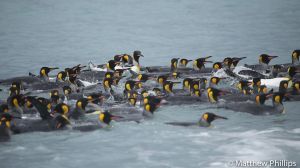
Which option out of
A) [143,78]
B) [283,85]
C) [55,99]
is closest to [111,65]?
[143,78]

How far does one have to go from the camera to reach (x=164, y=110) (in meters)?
11.5

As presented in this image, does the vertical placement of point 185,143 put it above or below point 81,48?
below

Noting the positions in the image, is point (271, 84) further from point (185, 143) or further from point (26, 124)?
point (26, 124)

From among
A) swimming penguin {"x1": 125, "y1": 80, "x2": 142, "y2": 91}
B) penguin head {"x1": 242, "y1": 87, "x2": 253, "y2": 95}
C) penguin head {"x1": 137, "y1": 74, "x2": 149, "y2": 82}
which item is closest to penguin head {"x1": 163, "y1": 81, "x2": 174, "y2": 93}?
swimming penguin {"x1": 125, "y1": 80, "x2": 142, "y2": 91}

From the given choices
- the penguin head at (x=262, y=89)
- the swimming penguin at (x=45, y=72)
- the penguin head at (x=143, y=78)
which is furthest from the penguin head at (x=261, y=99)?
the swimming penguin at (x=45, y=72)

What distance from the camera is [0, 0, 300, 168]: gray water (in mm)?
8945

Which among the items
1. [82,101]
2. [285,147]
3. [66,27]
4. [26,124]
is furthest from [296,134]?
[66,27]

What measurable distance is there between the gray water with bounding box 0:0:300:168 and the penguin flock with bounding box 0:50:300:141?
8.9 inches

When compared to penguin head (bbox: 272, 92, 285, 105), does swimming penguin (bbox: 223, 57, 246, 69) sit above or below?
above

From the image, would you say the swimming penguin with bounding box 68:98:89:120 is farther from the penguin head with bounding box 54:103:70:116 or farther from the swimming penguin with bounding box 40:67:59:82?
the swimming penguin with bounding box 40:67:59:82

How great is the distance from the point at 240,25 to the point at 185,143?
51.8ft

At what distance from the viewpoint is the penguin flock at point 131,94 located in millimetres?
10195

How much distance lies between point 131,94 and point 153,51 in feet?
27.0

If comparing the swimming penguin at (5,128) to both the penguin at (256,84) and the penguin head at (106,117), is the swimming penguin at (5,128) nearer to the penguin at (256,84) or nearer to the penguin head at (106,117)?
the penguin head at (106,117)
